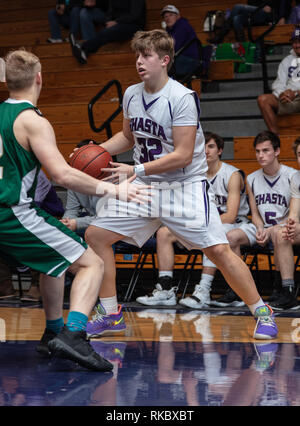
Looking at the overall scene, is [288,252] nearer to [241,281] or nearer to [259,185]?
[259,185]

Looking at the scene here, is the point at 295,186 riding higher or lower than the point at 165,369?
higher

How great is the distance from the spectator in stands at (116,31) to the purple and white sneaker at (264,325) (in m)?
5.82

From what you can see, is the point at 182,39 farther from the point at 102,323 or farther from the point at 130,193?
the point at 130,193

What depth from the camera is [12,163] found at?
275 cm

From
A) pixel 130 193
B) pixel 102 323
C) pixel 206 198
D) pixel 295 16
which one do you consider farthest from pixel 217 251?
pixel 295 16

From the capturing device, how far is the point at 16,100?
9.32 feet

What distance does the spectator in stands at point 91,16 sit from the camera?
9.12m

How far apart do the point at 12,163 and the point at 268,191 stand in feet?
10.00

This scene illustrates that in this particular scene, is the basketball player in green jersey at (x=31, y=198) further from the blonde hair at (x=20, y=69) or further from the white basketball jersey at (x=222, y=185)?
the white basketball jersey at (x=222, y=185)

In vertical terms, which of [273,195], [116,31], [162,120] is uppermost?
[116,31]

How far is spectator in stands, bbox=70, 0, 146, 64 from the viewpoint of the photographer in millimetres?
8602

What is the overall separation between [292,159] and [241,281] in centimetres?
300

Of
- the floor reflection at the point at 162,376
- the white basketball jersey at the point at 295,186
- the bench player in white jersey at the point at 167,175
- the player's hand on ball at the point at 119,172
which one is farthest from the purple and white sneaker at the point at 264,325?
the white basketball jersey at the point at 295,186

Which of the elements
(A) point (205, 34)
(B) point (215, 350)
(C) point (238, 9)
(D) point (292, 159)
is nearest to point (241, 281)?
(B) point (215, 350)
